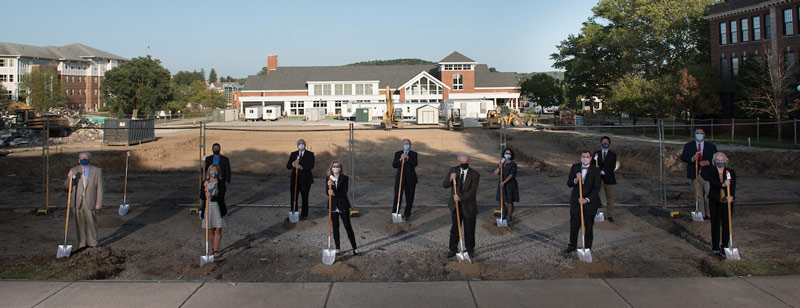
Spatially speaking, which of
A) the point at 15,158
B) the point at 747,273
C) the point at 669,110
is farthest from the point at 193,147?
the point at 669,110

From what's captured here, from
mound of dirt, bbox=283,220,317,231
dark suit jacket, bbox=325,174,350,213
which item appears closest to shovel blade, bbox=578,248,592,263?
dark suit jacket, bbox=325,174,350,213

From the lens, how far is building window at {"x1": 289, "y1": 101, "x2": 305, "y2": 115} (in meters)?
80.0

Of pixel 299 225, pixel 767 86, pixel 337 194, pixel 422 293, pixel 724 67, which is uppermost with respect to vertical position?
pixel 724 67

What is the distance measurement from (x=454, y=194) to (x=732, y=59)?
42.1m

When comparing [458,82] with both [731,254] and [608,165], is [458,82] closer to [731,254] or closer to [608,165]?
[608,165]

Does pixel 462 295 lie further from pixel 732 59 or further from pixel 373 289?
pixel 732 59

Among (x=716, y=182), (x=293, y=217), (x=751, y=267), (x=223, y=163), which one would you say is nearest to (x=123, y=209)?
(x=223, y=163)

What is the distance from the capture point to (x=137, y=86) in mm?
67125

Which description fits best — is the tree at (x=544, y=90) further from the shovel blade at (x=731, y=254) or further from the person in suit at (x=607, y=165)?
the shovel blade at (x=731, y=254)

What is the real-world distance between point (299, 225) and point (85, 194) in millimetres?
4151

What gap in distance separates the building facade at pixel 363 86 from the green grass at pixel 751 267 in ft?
224

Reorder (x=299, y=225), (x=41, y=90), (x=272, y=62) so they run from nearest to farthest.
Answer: (x=299, y=225) → (x=41, y=90) → (x=272, y=62)

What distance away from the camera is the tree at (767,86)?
31656mm

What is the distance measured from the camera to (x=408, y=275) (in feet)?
27.1
